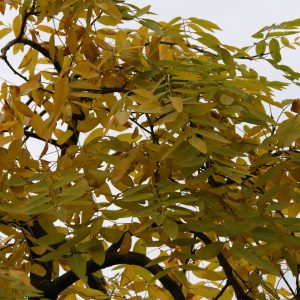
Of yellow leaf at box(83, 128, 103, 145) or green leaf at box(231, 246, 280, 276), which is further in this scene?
yellow leaf at box(83, 128, 103, 145)

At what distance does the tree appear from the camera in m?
1.95

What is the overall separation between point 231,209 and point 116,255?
0.59 meters

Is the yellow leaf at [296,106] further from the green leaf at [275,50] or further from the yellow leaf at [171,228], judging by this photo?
the yellow leaf at [171,228]

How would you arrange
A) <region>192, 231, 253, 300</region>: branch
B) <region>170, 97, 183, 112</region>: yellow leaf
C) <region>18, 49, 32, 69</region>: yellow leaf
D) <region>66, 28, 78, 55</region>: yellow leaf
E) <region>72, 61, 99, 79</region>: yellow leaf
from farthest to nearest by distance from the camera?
<region>18, 49, 32, 69</region>: yellow leaf < <region>192, 231, 253, 300</region>: branch < <region>66, 28, 78, 55</region>: yellow leaf < <region>72, 61, 99, 79</region>: yellow leaf < <region>170, 97, 183, 112</region>: yellow leaf

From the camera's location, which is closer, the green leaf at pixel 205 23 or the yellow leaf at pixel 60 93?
the yellow leaf at pixel 60 93

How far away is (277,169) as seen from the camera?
214 cm

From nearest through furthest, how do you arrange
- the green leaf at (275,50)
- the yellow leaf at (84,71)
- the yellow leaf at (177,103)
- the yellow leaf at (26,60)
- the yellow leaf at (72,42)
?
the yellow leaf at (177,103)
the yellow leaf at (84,71)
the yellow leaf at (72,42)
the green leaf at (275,50)
the yellow leaf at (26,60)

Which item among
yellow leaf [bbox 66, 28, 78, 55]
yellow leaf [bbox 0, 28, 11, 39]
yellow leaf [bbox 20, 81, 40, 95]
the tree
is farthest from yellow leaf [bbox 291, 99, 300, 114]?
yellow leaf [bbox 0, 28, 11, 39]

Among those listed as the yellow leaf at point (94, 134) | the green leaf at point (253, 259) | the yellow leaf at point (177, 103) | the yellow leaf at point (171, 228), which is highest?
the yellow leaf at point (94, 134)

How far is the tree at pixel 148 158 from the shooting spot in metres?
1.95

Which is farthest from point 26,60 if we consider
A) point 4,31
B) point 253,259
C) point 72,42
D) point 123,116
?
point 253,259

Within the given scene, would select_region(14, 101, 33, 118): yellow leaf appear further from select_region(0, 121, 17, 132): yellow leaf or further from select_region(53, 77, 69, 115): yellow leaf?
select_region(53, 77, 69, 115): yellow leaf

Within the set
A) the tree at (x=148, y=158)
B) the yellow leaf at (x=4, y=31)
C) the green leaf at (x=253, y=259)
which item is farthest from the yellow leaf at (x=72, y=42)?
the green leaf at (x=253, y=259)

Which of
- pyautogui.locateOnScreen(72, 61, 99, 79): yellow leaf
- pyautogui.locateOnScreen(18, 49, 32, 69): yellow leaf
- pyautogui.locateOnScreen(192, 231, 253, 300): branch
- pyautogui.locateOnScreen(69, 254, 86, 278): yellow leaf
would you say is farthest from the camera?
pyautogui.locateOnScreen(18, 49, 32, 69): yellow leaf
